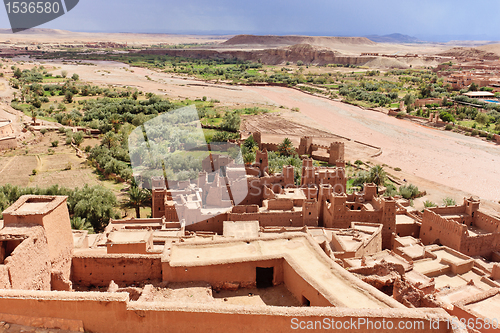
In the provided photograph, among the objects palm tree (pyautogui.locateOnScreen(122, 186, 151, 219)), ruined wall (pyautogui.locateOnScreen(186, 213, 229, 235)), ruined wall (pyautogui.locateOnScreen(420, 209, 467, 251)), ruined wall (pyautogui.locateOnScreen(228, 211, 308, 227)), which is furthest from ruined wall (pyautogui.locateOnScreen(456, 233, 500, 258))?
palm tree (pyautogui.locateOnScreen(122, 186, 151, 219))

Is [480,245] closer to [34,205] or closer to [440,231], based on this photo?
[440,231]

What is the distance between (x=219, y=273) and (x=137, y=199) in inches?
484

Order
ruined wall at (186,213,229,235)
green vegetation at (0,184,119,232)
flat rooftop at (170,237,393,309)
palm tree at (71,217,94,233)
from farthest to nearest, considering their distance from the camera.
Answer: green vegetation at (0,184,119,232) → ruined wall at (186,213,229,235) → palm tree at (71,217,94,233) → flat rooftop at (170,237,393,309)

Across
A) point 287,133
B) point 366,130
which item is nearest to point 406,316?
point 287,133

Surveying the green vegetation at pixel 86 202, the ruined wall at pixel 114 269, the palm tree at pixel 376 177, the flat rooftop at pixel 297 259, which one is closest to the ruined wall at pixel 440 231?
the palm tree at pixel 376 177

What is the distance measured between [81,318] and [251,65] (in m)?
108

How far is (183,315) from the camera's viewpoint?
7.06 meters

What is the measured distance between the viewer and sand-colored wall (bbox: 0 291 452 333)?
6869 mm

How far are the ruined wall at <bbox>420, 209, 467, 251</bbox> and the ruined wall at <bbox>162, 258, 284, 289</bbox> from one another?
11656 millimetres

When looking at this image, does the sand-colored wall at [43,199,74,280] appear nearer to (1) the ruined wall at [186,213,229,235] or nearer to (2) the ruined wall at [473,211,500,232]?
(1) the ruined wall at [186,213,229,235]

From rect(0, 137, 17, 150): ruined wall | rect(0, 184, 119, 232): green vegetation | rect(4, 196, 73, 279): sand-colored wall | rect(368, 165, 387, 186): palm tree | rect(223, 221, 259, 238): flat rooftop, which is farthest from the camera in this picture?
rect(0, 137, 17, 150): ruined wall

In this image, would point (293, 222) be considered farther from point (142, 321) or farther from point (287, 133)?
point (287, 133)

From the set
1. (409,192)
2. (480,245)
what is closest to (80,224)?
(480,245)

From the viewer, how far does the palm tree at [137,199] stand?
20.5 m
